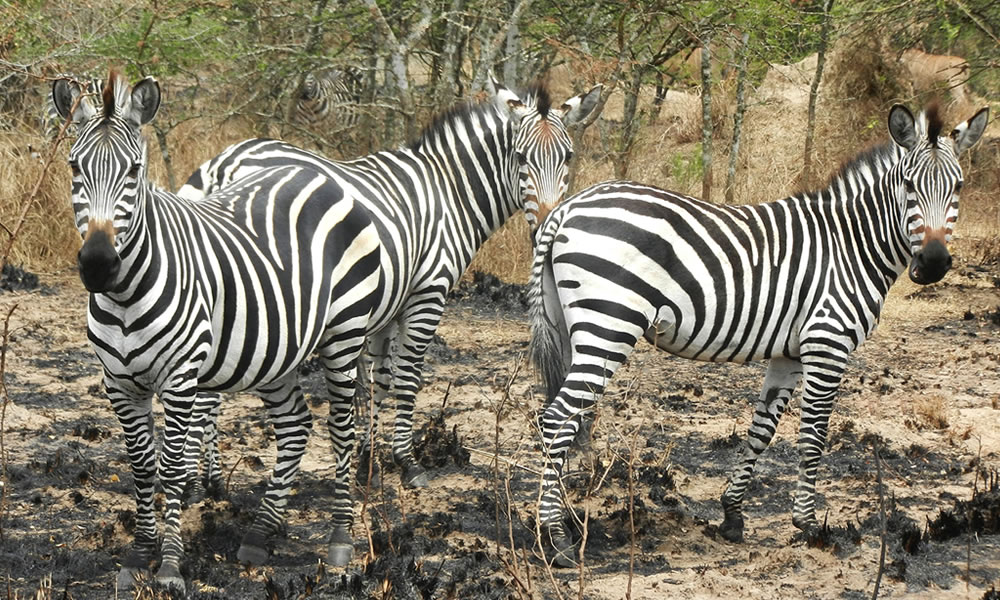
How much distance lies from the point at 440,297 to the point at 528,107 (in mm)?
1543

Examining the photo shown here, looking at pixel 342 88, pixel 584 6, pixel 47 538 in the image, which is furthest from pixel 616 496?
pixel 342 88

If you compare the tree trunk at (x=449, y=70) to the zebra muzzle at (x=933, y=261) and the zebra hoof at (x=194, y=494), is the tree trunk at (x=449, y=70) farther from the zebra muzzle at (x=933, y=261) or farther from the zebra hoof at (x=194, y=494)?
the zebra muzzle at (x=933, y=261)

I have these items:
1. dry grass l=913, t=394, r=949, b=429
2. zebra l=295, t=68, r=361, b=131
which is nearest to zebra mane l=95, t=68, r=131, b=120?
dry grass l=913, t=394, r=949, b=429

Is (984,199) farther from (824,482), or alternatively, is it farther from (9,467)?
(9,467)

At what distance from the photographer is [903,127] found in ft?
19.0

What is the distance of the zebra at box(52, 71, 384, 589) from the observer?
415 centimetres

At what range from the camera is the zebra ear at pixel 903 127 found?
5723mm

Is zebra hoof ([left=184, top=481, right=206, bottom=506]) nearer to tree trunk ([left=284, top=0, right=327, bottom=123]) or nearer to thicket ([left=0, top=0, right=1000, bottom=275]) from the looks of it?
thicket ([left=0, top=0, right=1000, bottom=275])

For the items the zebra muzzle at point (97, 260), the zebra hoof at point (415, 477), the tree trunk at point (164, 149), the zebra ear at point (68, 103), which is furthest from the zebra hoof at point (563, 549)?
the tree trunk at point (164, 149)

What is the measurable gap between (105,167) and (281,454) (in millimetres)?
2091

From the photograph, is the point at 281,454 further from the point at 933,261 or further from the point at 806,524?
the point at 933,261

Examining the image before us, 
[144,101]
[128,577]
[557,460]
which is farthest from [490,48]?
[128,577]

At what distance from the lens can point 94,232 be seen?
404 cm

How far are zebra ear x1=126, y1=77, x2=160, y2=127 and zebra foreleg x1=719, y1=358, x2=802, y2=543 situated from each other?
3.63 m
